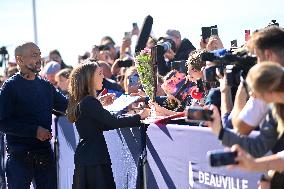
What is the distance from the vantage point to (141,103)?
24.2 ft

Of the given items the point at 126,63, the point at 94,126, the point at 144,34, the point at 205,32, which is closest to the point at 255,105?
the point at 94,126

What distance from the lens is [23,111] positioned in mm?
7246

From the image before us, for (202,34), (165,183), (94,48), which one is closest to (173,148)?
(165,183)

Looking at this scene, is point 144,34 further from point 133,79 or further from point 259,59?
point 259,59

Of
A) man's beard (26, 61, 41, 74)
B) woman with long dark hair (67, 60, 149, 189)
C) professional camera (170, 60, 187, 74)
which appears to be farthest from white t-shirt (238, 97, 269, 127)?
man's beard (26, 61, 41, 74)


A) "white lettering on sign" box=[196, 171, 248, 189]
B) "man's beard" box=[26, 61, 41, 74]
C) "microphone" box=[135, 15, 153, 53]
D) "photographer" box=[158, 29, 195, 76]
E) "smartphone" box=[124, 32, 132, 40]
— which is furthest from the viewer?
"smartphone" box=[124, 32, 132, 40]

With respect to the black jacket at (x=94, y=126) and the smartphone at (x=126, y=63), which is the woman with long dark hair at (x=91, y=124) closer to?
the black jacket at (x=94, y=126)

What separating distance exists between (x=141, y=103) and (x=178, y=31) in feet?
6.73

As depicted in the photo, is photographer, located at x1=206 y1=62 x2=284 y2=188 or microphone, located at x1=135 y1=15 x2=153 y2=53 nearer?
photographer, located at x1=206 y1=62 x2=284 y2=188

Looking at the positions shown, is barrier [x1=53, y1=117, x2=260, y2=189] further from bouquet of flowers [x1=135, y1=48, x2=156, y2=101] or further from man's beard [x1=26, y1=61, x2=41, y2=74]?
man's beard [x1=26, y1=61, x2=41, y2=74]

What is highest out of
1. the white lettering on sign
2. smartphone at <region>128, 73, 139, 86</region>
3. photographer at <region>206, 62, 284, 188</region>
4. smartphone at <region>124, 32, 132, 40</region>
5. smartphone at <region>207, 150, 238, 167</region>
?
smartphone at <region>124, 32, 132, 40</region>

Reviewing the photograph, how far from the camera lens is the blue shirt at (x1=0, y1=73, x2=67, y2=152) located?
7.17 meters

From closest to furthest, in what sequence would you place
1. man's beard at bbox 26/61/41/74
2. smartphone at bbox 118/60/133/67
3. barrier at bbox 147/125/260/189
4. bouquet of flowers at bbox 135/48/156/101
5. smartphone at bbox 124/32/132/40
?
barrier at bbox 147/125/260/189, bouquet of flowers at bbox 135/48/156/101, man's beard at bbox 26/61/41/74, smartphone at bbox 118/60/133/67, smartphone at bbox 124/32/132/40

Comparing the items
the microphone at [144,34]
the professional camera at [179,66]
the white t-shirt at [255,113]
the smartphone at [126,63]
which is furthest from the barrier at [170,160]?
the smartphone at [126,63]
